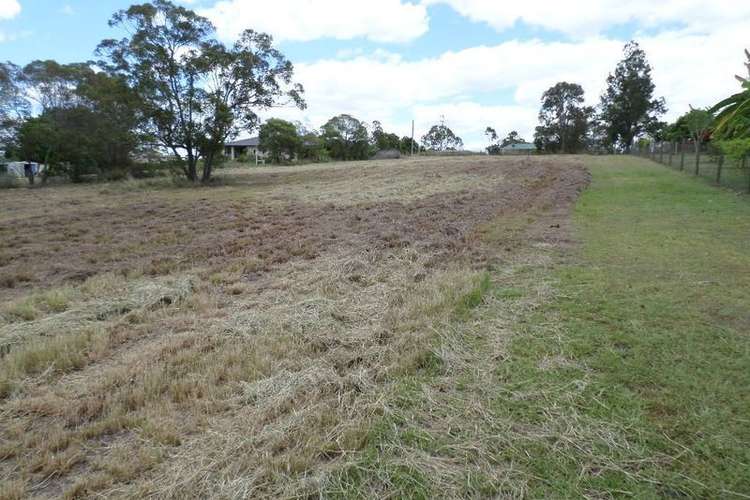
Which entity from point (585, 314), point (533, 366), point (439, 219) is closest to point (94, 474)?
point (533, 366)

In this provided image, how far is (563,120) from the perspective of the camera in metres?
59.7

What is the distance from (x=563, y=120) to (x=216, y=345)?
65.6 meters

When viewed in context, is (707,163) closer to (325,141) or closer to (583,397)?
(583,397)

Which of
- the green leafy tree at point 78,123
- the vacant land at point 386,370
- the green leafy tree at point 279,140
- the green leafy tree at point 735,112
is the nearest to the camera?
the green leafy tree at point 735,112

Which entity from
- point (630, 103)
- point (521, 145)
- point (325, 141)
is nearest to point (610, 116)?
point (630, 103)

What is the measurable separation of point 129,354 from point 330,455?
2104mm

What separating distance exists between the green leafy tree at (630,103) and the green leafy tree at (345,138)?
3006cm

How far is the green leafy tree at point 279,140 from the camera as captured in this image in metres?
47.4

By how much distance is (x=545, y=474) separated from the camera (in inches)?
76.7

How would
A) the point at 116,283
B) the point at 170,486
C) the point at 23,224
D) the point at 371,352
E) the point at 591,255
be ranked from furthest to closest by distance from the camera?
the point at 23,224, the point at 591,255, the point at 116,283, the point at 371,352, the point at 170,486

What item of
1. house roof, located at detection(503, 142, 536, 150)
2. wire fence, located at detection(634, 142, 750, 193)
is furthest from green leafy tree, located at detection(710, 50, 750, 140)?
house roof, located at detection(503, 142, 536, 150)

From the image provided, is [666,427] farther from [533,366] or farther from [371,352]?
[371,352]

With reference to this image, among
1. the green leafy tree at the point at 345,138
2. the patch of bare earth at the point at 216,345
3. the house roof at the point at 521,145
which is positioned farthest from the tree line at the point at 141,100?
the house roof at the point at 521,145

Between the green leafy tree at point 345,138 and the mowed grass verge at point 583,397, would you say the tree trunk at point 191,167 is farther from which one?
the green leafy tree at point 345,138
